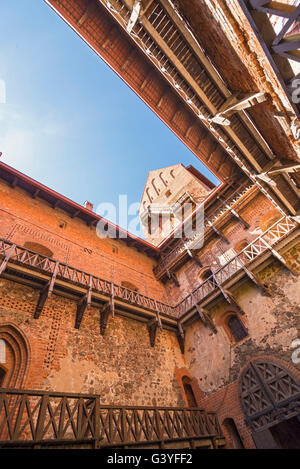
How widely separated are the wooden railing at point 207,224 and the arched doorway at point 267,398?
24.5 feet

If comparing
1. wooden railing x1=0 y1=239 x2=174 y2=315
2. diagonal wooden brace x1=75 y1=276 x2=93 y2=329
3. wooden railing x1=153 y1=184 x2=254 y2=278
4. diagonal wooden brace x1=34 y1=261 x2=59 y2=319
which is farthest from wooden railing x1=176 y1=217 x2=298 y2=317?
diagonal wooden brace x1=34 y1=261 x2=59 y2=319

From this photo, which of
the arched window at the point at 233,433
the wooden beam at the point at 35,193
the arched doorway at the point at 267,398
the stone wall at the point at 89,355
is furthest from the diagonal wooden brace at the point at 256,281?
the wooden beam at the point at 35,193

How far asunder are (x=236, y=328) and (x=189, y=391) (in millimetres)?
3706

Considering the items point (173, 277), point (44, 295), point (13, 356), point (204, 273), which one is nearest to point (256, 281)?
point (204, 273)

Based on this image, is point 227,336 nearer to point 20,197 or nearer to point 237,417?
point 237,417

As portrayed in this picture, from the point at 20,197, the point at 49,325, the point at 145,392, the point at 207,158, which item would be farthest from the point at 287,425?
the point at 20,197

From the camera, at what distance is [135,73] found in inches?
285

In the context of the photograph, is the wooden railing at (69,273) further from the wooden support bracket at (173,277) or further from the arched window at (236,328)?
the arched window at (236,328)

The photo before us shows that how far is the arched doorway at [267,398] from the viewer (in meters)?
8.17

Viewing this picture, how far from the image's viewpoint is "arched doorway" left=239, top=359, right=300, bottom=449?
817 cm

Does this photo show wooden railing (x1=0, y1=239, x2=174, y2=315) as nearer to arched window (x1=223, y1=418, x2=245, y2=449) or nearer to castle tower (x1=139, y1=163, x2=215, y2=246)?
arched window (x1=223, y1=418, x2=245, y2=449)

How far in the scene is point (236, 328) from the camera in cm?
1143

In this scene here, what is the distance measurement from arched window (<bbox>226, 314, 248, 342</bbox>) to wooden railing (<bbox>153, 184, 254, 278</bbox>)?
4915 mm

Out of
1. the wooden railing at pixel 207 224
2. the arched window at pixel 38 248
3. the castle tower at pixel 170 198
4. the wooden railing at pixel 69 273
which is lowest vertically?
the wooden railing at pixel 69 273
